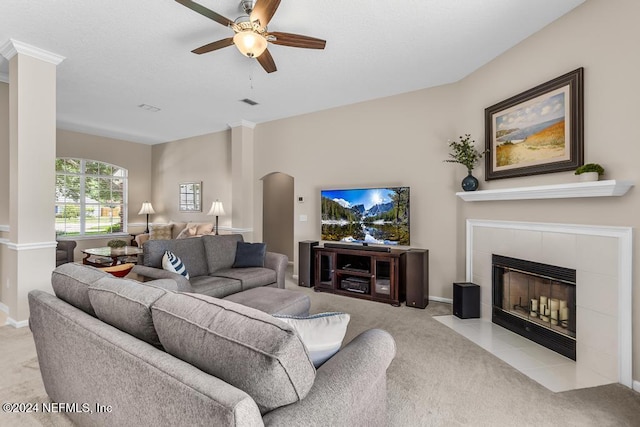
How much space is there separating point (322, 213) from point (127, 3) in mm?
3340

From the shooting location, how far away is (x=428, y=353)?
2662 mm

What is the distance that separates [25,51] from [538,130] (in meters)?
5.08

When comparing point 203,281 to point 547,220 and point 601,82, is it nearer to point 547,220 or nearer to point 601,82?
point 547,220

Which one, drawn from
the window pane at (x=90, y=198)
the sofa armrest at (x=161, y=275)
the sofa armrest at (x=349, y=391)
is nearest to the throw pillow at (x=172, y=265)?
the sofa armrest at (x=161, y=275)

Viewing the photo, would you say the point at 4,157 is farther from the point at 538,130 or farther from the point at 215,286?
the point at 538,130

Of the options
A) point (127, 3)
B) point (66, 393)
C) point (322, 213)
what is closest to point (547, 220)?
point (322, 213)

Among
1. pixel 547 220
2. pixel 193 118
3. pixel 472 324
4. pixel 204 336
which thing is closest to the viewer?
pixel 204 336

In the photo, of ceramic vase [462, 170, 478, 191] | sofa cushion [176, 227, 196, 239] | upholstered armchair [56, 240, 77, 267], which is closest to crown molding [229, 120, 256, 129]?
sofa cushion [176, 227, 196, 239]

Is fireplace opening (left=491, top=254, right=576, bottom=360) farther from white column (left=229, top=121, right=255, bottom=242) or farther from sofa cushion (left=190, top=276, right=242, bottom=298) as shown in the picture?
white column (left=229, top=121, right=255, bottom=242)

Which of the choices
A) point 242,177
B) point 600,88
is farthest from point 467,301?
point 242,177

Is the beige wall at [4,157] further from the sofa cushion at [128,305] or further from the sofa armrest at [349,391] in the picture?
the sofa armrest at [349,391]

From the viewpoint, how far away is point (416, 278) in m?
3.85

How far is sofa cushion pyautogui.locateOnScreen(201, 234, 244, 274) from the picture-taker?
3.89 m

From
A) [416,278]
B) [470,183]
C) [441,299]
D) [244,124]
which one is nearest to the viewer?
[470,183]
